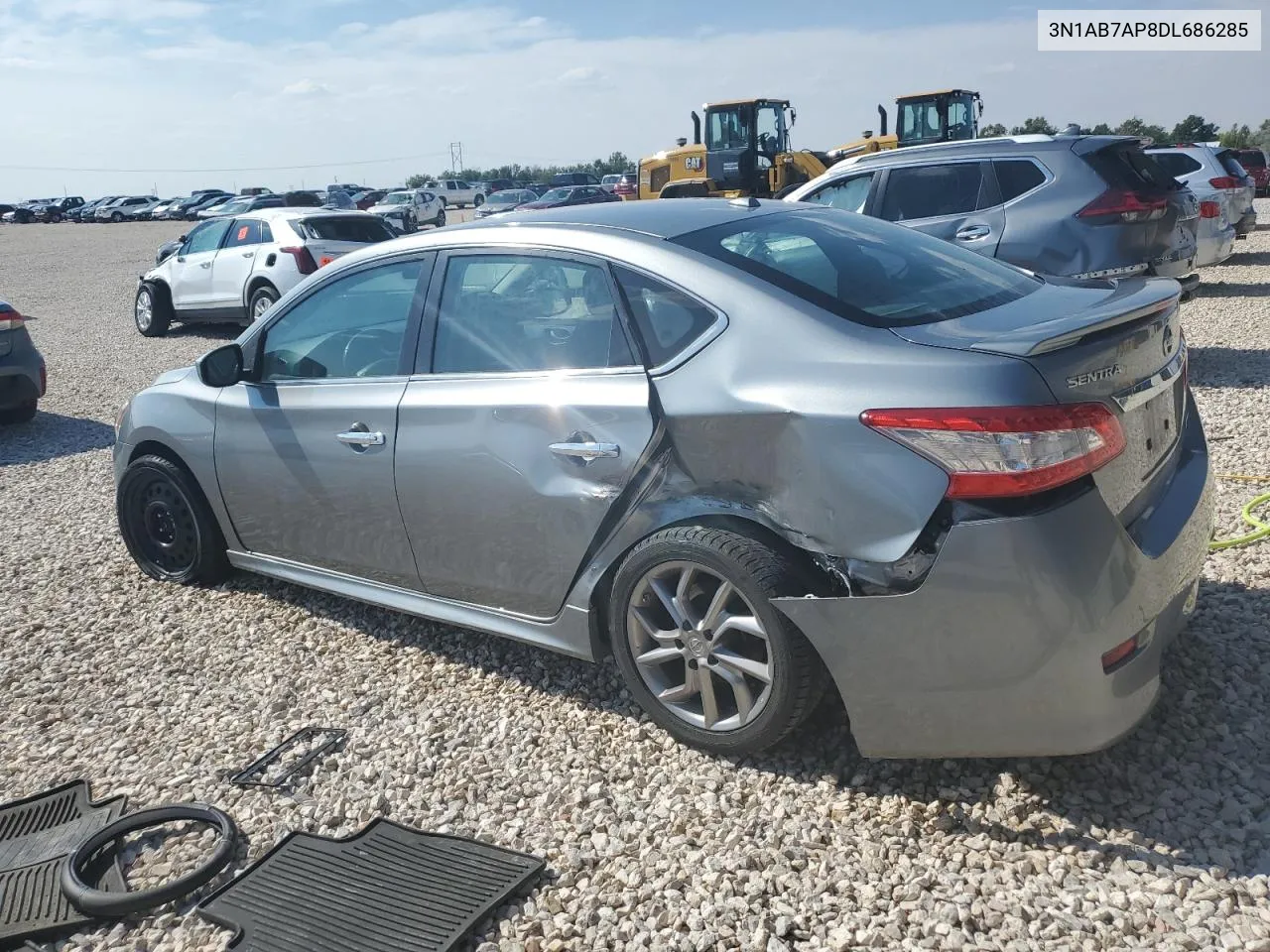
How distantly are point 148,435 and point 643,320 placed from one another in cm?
286

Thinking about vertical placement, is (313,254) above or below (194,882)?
above

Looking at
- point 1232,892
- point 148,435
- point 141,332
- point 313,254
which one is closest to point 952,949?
point 1232,892

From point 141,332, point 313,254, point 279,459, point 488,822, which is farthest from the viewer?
point 141,332

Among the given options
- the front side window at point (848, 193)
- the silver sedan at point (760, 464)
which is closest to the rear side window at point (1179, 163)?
the front side window at point (848, 193)

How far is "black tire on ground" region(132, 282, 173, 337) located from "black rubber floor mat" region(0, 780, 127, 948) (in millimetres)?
13080

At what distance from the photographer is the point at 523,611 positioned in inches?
143

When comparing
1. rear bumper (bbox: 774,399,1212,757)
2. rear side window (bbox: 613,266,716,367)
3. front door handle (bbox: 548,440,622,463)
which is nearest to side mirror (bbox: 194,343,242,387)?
front door handle (bbox: 548,440,622,463)

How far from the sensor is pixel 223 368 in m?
4.47

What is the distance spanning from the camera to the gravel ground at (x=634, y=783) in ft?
8.58

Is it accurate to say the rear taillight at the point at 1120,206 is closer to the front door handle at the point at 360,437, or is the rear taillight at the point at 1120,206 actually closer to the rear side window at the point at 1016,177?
the rear side window at the point at 1016,177

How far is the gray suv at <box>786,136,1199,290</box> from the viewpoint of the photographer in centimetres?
765

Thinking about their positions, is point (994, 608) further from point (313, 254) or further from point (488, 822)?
point (313, 254)

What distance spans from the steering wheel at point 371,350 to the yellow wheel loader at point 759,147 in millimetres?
15367

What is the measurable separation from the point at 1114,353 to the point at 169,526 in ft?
14.0
